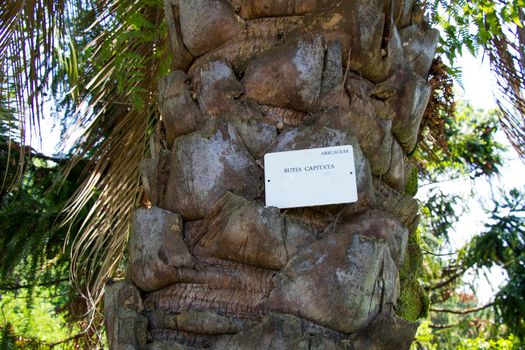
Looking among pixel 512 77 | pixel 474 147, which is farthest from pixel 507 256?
pixel 512 77

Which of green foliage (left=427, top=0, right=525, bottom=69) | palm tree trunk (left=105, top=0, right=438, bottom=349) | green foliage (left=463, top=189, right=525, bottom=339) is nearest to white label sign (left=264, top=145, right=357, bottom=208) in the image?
palm tree trunk (left=105, top=0, right=438, bottom=349)

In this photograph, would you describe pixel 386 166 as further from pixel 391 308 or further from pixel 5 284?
pixel 5 284

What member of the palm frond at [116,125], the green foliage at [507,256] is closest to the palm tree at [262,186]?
the palm frond at [116,125]

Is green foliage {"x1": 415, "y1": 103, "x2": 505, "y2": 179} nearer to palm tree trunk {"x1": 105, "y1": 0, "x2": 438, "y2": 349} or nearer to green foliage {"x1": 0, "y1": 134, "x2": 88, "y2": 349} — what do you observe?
green foliage {"x1": 0, "y1": 134, "x2": 88, "y2": 349}

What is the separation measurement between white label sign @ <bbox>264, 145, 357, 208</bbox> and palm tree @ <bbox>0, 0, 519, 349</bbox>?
4 centimetres

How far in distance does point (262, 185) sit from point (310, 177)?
0.15m

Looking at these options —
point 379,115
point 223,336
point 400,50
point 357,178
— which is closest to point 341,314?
point 223,336

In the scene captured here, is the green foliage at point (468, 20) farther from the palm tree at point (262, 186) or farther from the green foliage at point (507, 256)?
the green foliage at point (507, 256)

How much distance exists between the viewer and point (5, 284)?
4.30 m

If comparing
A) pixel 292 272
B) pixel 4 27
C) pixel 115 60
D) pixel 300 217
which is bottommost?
pixel 292 272

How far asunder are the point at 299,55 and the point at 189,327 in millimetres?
960

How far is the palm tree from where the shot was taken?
1.89 meters

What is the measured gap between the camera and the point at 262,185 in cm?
212

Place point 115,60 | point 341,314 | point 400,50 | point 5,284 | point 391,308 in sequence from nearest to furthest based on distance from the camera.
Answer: point 341,314 → point 391,308 → point 400,50 → point 115,60 → point 5,284
